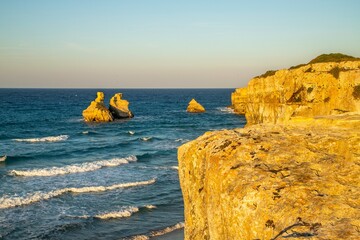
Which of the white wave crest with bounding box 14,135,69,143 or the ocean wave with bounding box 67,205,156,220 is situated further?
the white wave crest with bounding box 14,135,69,143

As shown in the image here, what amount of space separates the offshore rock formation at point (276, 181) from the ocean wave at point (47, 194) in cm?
2055

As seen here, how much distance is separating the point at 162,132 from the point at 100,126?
15675 millimetres

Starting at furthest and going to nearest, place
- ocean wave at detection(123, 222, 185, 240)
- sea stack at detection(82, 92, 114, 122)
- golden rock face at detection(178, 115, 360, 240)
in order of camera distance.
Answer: sea stack at detection(82, 92, 114, 122) → ocean wave at detection(123, 222, 185, 240) → golden rock face at detection(178, 115, 360, 240)

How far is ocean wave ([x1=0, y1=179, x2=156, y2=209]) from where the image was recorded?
82.2ft

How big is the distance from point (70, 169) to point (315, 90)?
25.2 m

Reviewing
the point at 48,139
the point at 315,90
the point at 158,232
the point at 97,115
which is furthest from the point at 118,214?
the point at 97,115

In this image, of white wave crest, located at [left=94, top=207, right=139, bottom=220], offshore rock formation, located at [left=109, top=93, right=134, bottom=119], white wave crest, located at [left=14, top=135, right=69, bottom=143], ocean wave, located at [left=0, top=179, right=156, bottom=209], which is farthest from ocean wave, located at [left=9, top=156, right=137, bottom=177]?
offshore rock formation, located at [left=109, top=93, right=134, bottom=119]

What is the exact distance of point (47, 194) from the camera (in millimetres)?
27125

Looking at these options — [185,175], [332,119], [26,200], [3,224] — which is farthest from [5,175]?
[332,119]

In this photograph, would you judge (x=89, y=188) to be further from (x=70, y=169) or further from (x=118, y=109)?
(x=118, y=109)

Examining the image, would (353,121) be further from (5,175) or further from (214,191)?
(5,175)

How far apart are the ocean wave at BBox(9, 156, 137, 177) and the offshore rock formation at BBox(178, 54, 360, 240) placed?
94.7 feet

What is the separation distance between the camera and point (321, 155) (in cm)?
687

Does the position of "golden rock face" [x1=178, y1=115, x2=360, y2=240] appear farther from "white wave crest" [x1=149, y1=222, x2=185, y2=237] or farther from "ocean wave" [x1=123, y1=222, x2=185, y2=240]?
"white wave crest" [x1=149, y1=222, x2=185, y2=237]
